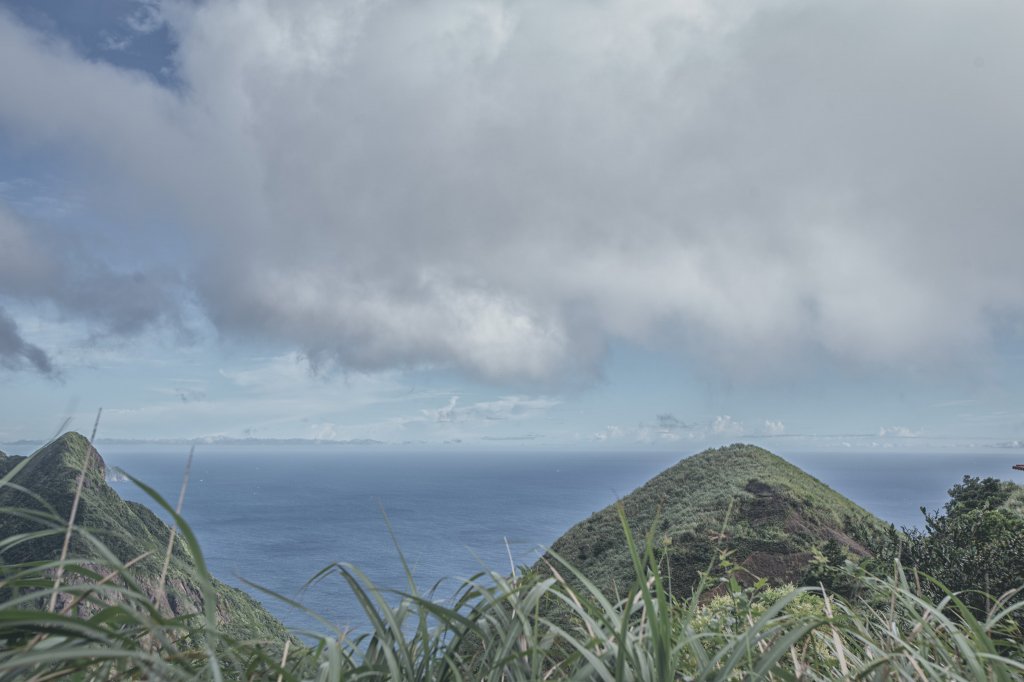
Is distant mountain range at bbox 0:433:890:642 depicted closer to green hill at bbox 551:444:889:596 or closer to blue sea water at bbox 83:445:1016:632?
green hill at bbox 551:444:889:596

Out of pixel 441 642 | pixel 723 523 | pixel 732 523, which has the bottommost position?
pixel 732 523

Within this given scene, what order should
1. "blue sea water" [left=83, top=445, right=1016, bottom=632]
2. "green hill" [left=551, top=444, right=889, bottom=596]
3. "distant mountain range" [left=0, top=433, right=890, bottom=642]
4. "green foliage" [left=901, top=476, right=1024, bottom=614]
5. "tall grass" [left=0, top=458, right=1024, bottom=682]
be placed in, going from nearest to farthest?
"tall grass" [left=0, top=458, right=1024, bottom=682] → "green foliage" [left=901, top=476, right=1024, bottom=614] → "distant mountain range" [left=0, top=433, right=890, bottom=642] → "green hill" [left=551, top=444, right=889, bottom=596] → "blue sea water" [left=83, top=445, right=1016, bottom=632]

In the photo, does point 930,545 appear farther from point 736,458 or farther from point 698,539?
point 736,458

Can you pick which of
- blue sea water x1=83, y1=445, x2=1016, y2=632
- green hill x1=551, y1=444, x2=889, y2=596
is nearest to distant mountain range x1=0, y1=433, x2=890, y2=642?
green hill x1=551, y1=444, x2=889, y2=596

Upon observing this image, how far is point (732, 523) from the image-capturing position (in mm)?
18656

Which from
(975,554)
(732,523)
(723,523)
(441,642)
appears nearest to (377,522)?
(732,523)

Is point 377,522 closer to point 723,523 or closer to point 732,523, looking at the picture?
point 732,523

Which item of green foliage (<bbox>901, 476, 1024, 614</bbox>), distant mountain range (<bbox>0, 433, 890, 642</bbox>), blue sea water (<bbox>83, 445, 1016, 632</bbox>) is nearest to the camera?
green foliage (<bbox>901, 476, 1024, 614</bbox>)

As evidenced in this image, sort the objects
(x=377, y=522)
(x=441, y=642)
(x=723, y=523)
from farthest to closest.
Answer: (x=377, y=522) < (x=723, y=523) < (x=441, y=642)

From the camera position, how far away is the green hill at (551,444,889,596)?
1616cm

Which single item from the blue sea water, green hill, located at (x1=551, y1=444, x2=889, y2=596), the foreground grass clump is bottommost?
the blue sea water

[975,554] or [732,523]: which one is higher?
[975,554]

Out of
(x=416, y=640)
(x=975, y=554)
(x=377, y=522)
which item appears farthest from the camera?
(x=377, y=522)

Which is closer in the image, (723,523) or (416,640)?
(416,640)
